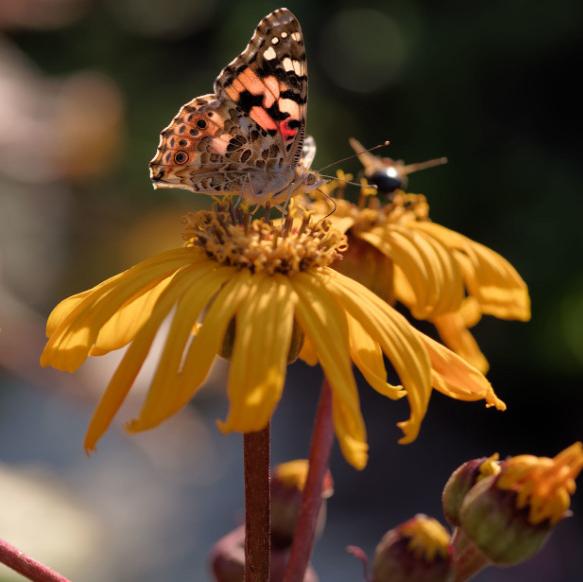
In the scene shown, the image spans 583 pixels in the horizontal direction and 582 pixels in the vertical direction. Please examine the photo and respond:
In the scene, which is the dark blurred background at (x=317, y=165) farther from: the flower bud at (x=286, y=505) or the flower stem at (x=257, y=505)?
the flower stem at (x=257, y=505)

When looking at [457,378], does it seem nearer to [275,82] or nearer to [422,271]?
[422,271]

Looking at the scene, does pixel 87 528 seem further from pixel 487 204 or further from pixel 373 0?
pixel 373 0

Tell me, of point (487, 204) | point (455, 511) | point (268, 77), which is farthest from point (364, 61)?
point (455, 511)

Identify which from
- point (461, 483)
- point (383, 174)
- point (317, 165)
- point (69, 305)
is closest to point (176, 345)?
point (69, 305)

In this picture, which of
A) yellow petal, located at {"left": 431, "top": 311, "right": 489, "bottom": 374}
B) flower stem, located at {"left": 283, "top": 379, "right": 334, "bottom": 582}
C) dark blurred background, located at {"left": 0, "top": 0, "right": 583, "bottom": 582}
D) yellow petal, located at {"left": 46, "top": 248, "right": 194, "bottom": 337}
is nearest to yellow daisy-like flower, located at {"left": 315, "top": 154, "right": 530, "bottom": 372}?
yellow petal, located at {"left": 431, "top": 311, "right": 489, "bottom": 374}

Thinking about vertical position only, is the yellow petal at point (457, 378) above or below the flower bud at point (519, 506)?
above

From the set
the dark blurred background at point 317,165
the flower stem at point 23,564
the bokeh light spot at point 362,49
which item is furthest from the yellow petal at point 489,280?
the bokeh light spot at point 362,49
